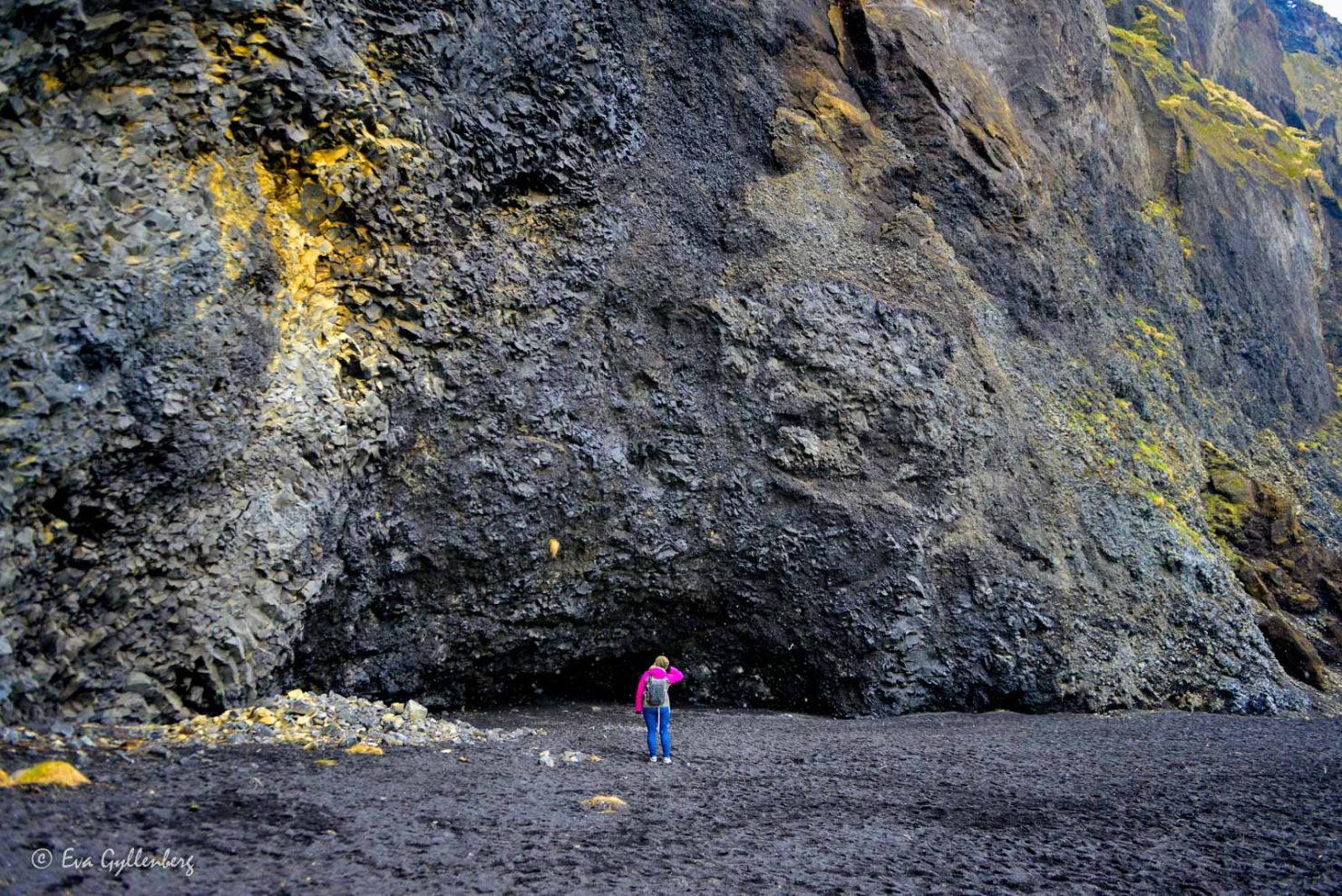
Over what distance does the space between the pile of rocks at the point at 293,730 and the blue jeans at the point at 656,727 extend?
1901 millimetres

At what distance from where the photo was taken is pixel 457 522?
13516mm

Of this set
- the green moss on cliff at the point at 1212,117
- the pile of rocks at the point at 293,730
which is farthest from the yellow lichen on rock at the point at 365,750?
the green moss on cliff at the point at 1212,117

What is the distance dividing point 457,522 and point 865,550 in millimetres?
6664

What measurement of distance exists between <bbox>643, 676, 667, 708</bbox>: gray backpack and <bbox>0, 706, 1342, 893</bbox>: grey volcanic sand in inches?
25.3

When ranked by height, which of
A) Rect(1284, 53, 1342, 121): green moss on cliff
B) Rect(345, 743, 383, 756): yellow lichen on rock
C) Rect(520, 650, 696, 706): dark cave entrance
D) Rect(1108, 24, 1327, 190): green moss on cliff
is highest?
Rect(1284, 53, 1342, 121): green moss on cliff

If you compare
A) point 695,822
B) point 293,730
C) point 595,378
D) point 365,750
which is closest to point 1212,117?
point 595,378

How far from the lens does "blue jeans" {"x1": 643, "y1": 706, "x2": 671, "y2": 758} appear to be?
1022 centimetres

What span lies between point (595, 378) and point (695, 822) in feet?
28.8

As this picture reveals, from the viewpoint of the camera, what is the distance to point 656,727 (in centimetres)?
1040

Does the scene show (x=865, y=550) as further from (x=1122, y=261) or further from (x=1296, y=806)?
(x=1122, y=261)

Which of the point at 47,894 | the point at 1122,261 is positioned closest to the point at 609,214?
the point at 47,894

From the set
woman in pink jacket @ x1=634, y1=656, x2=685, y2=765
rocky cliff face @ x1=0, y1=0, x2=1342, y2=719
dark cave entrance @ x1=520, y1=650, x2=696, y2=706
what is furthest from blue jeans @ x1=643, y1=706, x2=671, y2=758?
→ dark cave entrance @ x1=520, y1=650, x2=696, y2=706

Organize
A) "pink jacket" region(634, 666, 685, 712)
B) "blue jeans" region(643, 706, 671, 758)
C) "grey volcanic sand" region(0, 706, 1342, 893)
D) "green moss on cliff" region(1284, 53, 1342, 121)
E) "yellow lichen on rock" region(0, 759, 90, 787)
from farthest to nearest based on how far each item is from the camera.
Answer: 1. "green moss on cliff" region(1284, 53, 1342, 121)
2. "pink jacket" region(634, 666, 685, 712)
3. "blue jeans" region(643, 706, 671, 758)
4. "yellow lichen on rock" region(0, 759, 90, 787)
5. "grey volcanic sand" region(0, 706, 1342, 893)

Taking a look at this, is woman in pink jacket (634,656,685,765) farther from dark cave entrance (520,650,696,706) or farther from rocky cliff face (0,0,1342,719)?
dark cave entrance (520,650,696,706)
